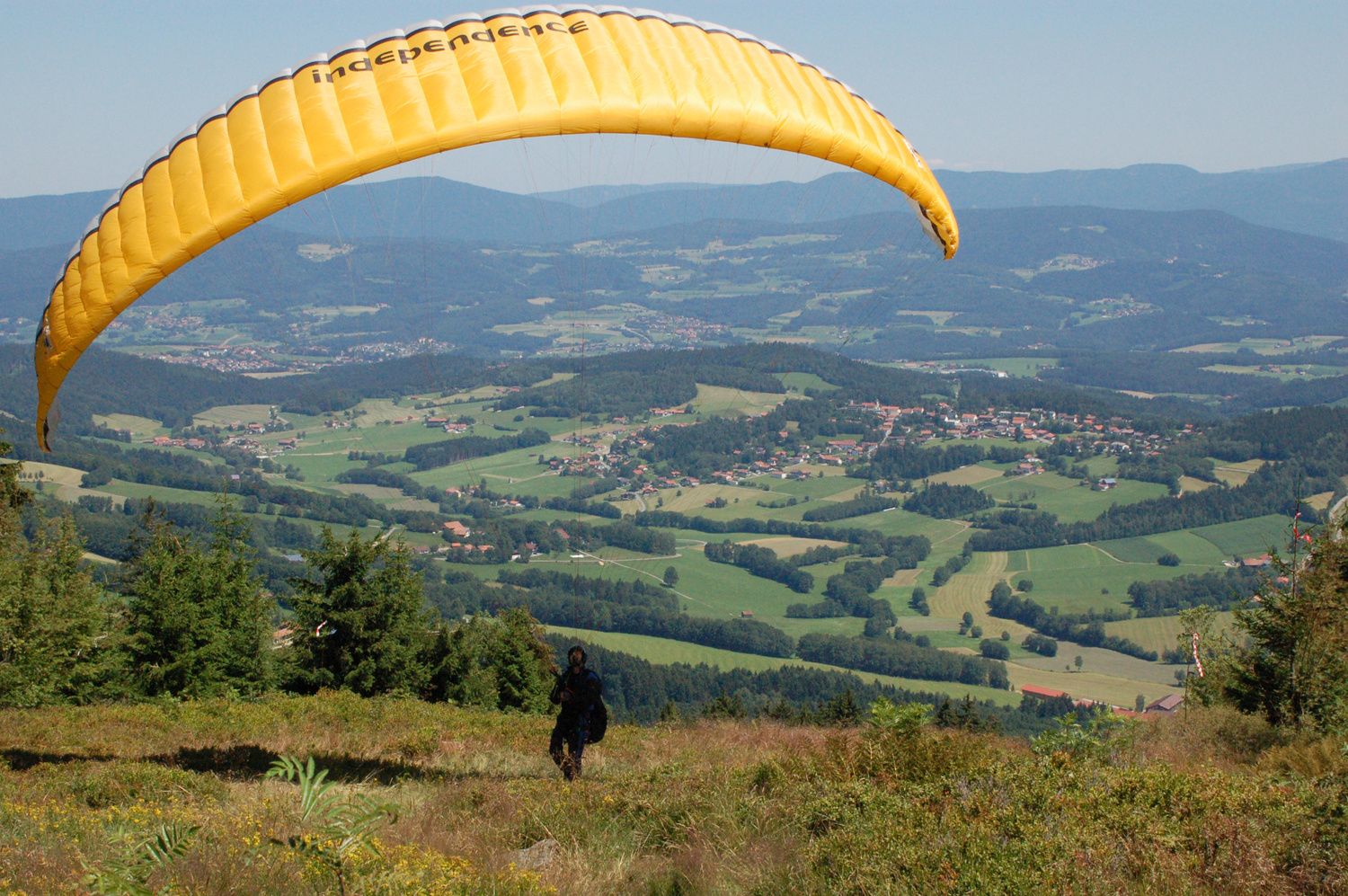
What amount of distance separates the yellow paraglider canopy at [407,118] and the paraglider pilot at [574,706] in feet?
14.0

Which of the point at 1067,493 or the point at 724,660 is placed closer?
the point at 724,660

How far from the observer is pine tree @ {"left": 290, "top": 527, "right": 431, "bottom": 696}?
17.8m

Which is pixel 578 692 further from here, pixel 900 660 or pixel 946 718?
pixel 900 660

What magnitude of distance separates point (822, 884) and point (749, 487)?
88969 mm

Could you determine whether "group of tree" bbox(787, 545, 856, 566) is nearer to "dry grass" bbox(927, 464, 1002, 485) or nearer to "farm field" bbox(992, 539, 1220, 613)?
"farm field" bbox(992, 539, 1220, 613)

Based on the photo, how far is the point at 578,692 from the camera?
23.6ft

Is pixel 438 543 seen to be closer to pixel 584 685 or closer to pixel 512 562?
pixel 512 562

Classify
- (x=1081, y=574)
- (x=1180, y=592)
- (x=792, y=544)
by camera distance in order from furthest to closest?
(x=792, y=544) < (x=1081, y=574) < (x=1180, y=592)

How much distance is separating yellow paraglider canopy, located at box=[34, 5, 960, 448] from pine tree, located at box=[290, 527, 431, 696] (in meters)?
10.9

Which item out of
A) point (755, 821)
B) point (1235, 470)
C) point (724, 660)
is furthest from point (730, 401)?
point (755, 821)

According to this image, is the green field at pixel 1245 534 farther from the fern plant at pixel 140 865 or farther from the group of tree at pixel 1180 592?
the fern plant at pixel 140 865

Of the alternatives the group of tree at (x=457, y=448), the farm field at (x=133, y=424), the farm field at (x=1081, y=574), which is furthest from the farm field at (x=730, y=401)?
the farm field at (x=133, y=424)

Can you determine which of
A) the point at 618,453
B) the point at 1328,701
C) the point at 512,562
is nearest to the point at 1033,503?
the point at 618,453

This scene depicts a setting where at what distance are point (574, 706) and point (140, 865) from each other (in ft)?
13.4
